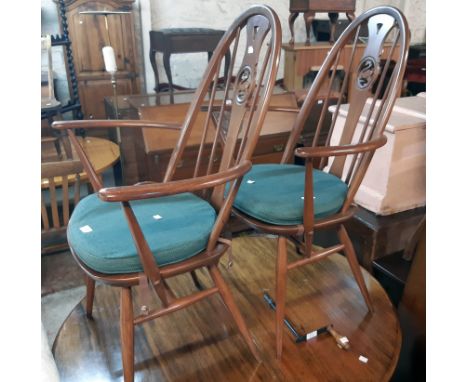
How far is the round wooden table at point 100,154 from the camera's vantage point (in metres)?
2.28

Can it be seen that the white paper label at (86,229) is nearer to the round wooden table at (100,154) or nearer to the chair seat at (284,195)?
the chair seat at (284,195)

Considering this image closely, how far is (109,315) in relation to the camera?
1297 mm

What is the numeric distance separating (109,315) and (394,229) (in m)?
1.19

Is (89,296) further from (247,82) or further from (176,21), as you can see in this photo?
(176,21)

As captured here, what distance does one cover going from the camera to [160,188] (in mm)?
769

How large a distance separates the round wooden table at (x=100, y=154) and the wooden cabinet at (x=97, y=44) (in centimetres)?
50

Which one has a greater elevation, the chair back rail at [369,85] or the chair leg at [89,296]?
the chair back rail at [369,85]

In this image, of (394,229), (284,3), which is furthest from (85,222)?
(284,3)

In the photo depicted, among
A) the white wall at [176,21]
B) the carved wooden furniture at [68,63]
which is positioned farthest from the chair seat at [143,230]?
the white wall at [176,21]

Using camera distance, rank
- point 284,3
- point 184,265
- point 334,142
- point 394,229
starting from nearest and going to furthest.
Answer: point 184,265 → point 394,229 → point 334,142 → point 284,3

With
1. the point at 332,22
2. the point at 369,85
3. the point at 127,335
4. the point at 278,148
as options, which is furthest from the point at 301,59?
the point at 127,335

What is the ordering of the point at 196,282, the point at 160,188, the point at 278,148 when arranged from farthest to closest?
the point at 278,148 → the point at 196,282 → the point at 160,188

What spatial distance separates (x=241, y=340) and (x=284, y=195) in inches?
17.5
